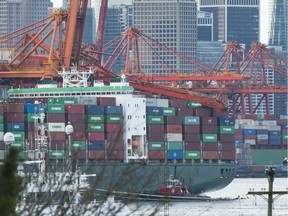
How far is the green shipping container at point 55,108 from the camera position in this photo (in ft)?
233

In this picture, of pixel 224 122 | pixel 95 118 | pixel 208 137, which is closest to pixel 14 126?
pixel 95 118

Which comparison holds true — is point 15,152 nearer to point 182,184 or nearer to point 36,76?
point 182,184

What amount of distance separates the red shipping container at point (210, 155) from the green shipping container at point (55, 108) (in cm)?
872

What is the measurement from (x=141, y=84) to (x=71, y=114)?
24998 millimetres

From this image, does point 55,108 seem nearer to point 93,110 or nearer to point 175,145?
point 93,110

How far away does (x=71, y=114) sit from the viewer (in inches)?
2793

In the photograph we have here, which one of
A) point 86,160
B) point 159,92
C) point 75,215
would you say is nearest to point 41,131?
point 86,160

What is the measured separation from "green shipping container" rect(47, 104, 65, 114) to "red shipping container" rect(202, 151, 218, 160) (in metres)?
8.72

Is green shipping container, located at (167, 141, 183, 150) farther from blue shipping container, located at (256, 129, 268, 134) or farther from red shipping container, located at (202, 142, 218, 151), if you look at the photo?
blue shipping container, located at (256, 129, 268, 134)

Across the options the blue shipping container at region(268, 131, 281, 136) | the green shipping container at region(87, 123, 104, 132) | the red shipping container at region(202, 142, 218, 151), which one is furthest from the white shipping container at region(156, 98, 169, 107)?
the blue shipping container at region(268, 131, 281, 136)

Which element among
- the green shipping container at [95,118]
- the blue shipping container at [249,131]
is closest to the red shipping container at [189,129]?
the green shipping container at [95,118]

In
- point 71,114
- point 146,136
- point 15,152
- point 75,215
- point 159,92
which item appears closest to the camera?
point 15,152

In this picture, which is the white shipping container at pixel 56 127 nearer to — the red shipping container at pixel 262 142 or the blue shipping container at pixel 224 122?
the blue shipping container at pixel 224 122

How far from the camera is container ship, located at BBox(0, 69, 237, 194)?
69.4 meters
